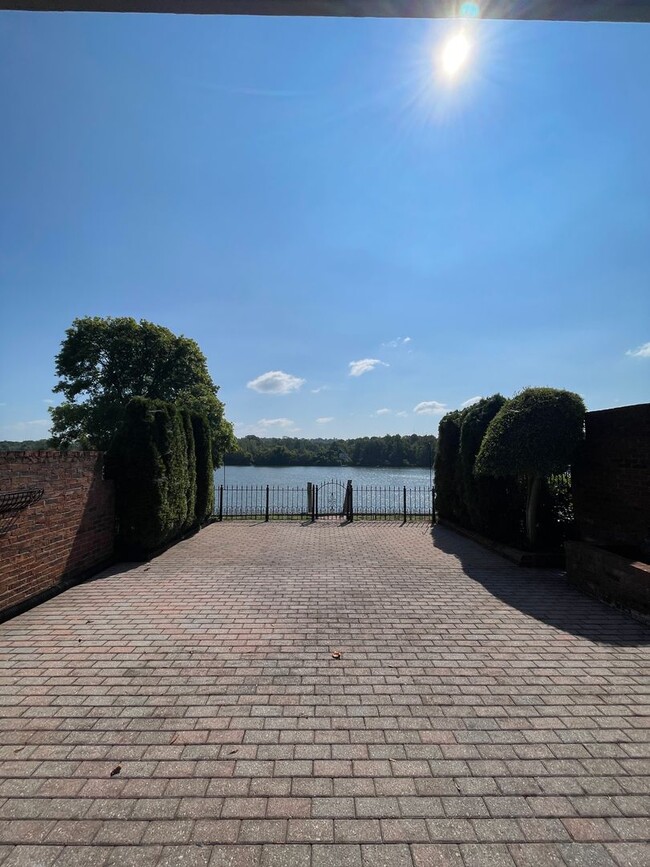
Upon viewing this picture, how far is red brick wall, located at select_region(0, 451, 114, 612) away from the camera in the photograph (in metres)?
4.23

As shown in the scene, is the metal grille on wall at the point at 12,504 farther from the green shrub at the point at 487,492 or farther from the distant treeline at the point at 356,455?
the distant treeline at the point at 356,455

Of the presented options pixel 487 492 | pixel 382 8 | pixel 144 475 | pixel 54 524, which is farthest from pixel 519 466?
pixel 54 524

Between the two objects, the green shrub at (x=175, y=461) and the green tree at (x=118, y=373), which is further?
the green tree at (x=118, y=373)

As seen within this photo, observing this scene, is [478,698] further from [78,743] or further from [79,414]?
[79,414]

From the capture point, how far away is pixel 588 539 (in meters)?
6.44

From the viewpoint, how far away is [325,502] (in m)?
12.5

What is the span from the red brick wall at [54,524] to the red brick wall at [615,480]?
281 inches

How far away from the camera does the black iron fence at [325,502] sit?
40.5 feet

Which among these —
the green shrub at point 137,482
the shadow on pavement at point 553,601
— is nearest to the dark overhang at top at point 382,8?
the shadow on pavement at point 553,601

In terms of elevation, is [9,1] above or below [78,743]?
above

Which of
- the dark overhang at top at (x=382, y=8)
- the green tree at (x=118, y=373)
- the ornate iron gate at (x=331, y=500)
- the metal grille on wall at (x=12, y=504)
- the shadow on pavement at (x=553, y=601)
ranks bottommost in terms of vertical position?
the shadow on pavement at (x=553, y=601)

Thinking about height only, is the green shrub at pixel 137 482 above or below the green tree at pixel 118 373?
below

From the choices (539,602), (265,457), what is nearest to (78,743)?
(539,602)

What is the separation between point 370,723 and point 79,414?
763 inches
